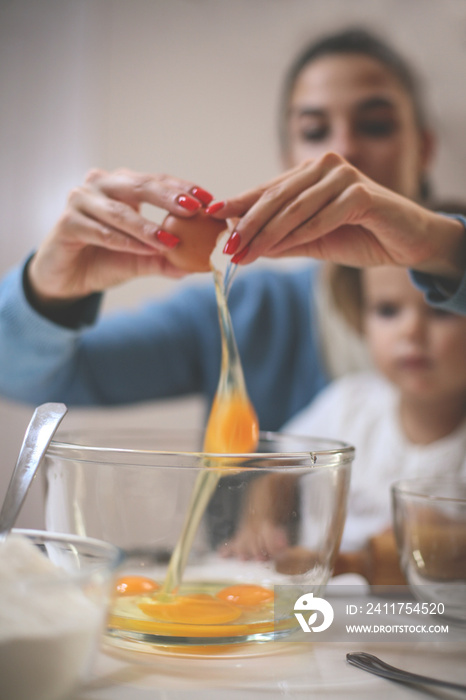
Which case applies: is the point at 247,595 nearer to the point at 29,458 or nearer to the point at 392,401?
the point at 29,458

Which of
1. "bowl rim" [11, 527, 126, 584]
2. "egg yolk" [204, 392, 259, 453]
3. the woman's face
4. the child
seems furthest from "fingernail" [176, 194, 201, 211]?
the woman's face

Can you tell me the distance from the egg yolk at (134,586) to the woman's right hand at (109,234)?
0.27 meters

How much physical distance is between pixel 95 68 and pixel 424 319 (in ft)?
4.25

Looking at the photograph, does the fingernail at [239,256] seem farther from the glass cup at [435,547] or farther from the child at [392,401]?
the child at [392,401]

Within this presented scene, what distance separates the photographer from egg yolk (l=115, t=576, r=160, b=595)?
0.47 meters

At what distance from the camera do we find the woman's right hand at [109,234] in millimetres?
546

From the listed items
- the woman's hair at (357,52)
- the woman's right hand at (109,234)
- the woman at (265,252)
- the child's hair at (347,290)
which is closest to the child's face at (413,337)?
the child's hair at (347,290)

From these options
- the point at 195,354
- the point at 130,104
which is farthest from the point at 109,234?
the point at 130,104

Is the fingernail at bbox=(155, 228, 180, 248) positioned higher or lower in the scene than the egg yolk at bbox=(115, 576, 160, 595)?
higher

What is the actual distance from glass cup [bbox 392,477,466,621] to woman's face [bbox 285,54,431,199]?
0.88m

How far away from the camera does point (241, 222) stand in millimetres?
517

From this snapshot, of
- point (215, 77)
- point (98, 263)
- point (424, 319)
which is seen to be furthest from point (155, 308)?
point (215, 77)

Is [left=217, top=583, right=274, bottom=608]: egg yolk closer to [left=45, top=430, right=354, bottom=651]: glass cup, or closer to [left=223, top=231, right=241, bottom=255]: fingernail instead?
[left=45, top=430, right=354, bottom=651]: glass cup

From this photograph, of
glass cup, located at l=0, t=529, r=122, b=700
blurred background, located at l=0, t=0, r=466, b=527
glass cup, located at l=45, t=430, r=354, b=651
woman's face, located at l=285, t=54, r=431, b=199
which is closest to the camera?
glass cup, located at l=0, t=529, r=122, b=700
